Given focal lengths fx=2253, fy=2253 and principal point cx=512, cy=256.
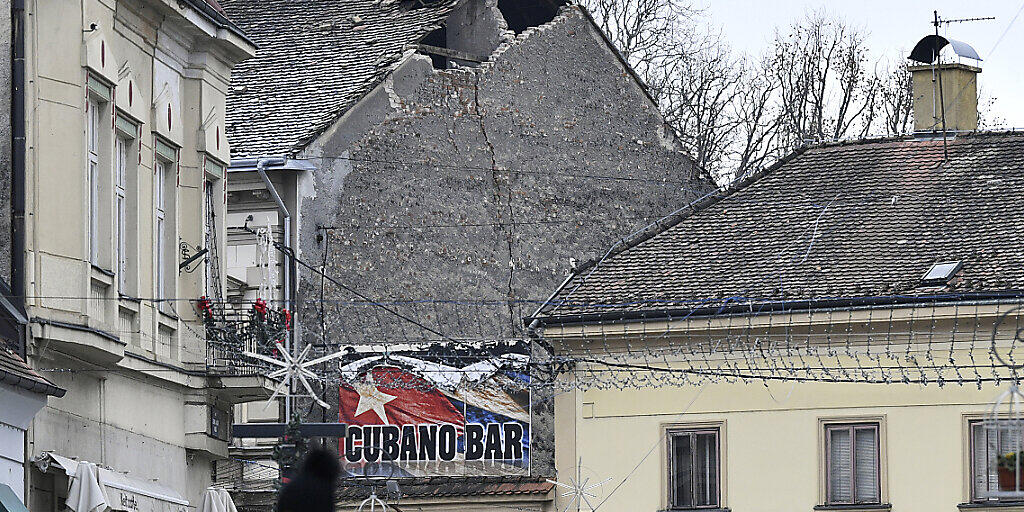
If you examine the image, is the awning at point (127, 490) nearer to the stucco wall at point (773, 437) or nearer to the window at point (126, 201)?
the window at point (126, 201)

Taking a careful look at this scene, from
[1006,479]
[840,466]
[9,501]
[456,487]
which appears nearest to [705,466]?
[840,466]

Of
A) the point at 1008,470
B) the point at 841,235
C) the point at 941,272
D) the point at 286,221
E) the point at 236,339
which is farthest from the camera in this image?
the point at 286,221

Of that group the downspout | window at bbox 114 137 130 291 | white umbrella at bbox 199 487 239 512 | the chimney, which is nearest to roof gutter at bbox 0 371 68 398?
the downspout

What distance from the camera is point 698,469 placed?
2652 cm

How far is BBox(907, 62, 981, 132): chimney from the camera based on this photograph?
97.6 ft

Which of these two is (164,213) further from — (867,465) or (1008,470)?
(867,465)

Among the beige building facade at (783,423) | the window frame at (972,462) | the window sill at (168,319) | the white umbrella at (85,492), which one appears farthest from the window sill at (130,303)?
the window frame at (972,462)

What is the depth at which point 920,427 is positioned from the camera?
25.5m

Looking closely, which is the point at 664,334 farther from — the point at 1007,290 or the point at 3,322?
the point at 3,322

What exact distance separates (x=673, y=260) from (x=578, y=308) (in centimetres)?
152

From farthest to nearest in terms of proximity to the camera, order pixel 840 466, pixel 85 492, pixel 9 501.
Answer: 1. pixel 840 466
2. pixel 85 492
3. pixel 9 501

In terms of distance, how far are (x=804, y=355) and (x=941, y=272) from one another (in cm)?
181

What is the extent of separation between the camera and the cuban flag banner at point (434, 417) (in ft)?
95.9

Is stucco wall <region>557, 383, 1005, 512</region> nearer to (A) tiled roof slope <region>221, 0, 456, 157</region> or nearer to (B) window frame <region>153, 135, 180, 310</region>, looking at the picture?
(A) tiled roof slope <region>221, 0, 456, 157</region>
